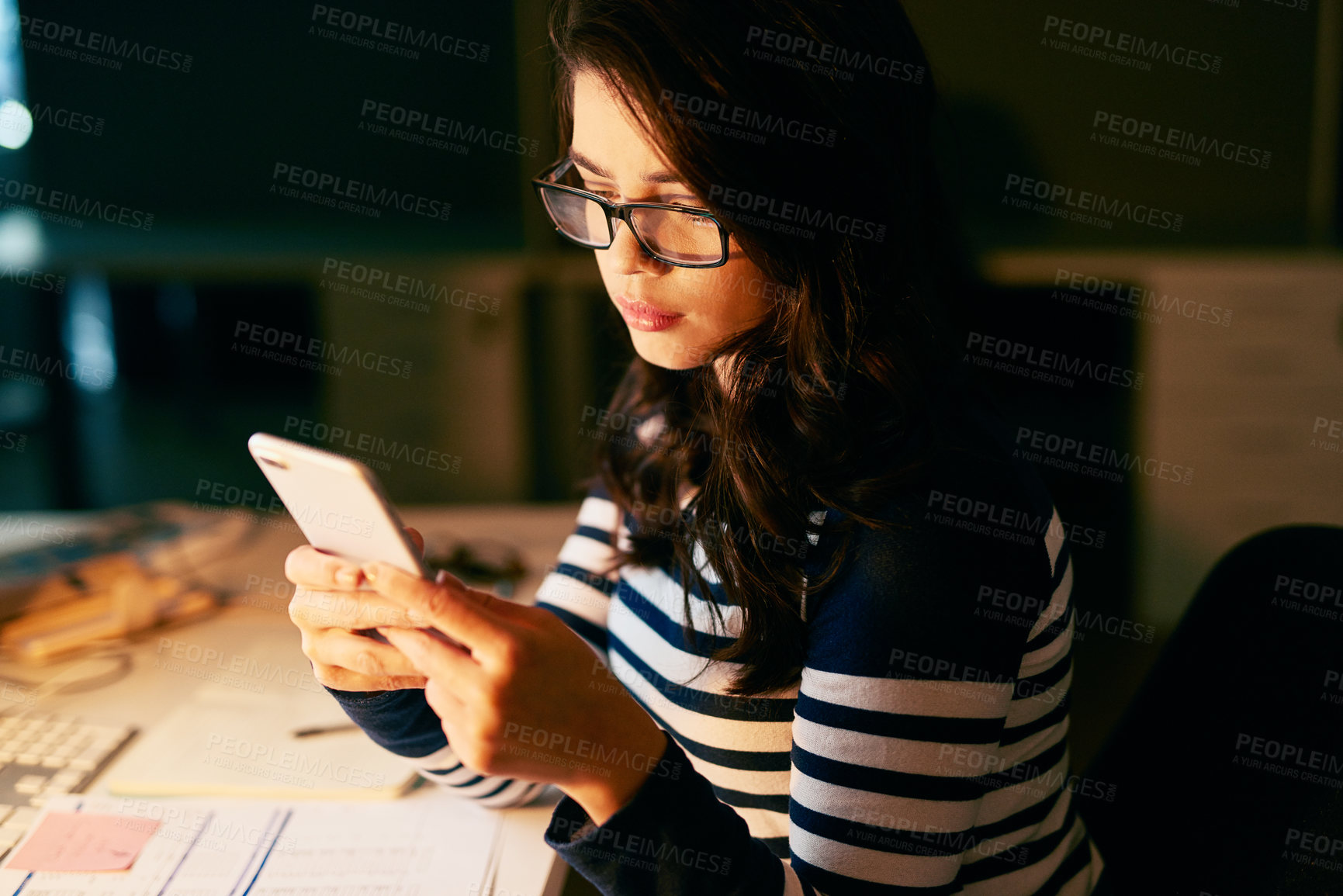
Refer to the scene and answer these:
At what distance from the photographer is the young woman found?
69 cm

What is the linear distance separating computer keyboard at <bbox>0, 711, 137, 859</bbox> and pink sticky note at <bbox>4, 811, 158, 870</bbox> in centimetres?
2

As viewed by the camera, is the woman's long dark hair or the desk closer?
the woman's long dark hair

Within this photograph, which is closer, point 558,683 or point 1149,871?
point 558,683

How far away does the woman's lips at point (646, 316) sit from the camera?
845 mm

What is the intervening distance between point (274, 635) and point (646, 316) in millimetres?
767

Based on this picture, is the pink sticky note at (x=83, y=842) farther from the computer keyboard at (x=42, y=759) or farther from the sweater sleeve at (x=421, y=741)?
the sweater sleeve at (x=421, y=741)

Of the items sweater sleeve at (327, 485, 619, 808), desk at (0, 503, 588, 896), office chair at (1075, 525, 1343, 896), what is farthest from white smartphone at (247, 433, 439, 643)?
office chair at (1075, 525, 1343, 896)

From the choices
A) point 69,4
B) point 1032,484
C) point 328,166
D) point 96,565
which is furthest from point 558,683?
point 69,4

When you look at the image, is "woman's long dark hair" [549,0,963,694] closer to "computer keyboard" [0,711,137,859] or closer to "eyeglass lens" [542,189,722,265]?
"eyeglass lens" [542,189,722,265]

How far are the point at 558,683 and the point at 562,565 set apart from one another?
0.50 meters

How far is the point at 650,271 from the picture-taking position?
83 cm

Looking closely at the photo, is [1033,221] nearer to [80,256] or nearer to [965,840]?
[965,840]

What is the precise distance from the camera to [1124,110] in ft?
7.32

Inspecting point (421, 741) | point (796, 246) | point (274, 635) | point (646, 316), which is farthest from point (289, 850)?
point (796, 246)
